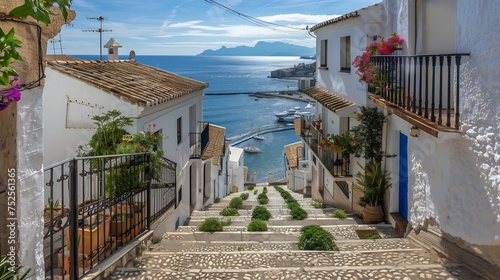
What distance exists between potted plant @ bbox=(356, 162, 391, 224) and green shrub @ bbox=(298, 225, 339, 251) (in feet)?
10.9

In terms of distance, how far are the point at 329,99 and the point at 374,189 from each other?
187 inches

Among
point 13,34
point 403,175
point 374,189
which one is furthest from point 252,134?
point 13,34

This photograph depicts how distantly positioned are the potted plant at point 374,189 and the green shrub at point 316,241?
333 centimetres

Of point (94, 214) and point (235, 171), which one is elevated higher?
point (94, 214)

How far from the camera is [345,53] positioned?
14.3 metres

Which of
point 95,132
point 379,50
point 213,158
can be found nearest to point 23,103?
point 95,132

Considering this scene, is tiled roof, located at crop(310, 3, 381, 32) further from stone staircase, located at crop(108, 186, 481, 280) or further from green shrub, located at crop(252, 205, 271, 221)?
green shrub, located at crop(252, 205, 271, 221)

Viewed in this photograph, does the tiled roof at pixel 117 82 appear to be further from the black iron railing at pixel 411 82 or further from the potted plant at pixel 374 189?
the potted plant at pixel 374 189

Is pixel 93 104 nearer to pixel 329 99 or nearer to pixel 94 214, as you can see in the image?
pixel 94 214

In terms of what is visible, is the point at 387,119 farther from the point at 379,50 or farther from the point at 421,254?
the point at 421,254

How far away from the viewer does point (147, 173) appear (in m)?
8.32

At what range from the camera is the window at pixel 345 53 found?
46.1 ft

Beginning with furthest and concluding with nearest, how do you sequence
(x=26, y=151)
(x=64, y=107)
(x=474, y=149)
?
(x=64, y=107) < (x=474, y=149) < (x=26, y=151)

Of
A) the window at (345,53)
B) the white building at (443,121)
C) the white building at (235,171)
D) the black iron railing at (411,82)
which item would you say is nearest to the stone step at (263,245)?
the white building at (443,121)
